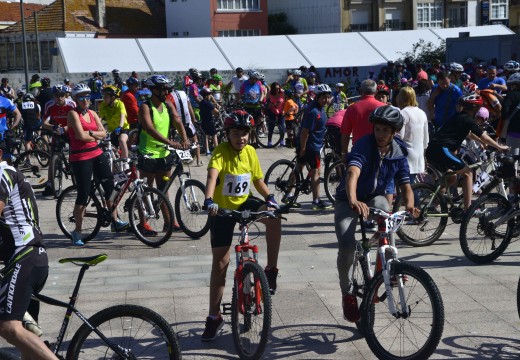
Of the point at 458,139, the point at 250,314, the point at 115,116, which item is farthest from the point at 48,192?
the point at 250,314

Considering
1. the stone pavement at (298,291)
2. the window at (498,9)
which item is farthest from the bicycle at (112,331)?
the window at (498,9)

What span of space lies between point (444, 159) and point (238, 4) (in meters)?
55.1

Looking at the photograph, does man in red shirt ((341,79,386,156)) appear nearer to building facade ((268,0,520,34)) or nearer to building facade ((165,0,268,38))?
building facade ((268,0,520,34))

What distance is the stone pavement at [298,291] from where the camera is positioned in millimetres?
6516

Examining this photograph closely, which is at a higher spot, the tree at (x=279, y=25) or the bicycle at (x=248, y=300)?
the tree at (x=279, y=25)

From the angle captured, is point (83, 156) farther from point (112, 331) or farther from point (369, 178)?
point (112, 331)

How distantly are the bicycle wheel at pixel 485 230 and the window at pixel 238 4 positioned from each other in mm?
56283

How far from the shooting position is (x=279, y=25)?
64.4 metres

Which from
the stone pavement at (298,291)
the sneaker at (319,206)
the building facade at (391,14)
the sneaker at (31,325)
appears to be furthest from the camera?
the building facade at (391,14)

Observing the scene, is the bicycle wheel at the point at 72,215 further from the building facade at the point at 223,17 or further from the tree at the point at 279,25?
the tree at the point at 279,25

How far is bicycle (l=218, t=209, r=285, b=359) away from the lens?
6.06m

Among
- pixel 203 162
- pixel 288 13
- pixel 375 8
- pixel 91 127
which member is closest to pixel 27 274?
pixel 91 127

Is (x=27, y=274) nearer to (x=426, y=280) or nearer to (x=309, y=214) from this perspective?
(x=426, y=280)

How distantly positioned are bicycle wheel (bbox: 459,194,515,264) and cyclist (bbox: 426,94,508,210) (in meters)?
1.27
